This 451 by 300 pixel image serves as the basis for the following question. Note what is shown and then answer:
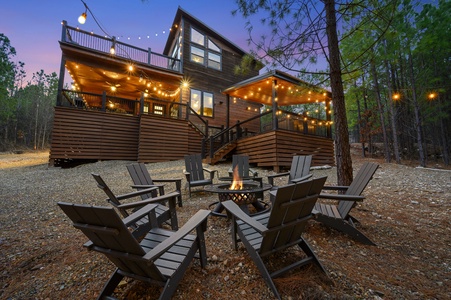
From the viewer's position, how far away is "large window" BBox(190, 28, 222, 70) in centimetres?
1384

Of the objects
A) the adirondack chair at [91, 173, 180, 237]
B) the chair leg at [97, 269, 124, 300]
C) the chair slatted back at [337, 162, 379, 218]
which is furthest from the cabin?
the chair leg at [97, 269, 124, 300]

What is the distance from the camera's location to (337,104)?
405 cm

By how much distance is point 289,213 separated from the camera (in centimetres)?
162

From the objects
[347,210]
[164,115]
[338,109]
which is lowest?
[347,210]

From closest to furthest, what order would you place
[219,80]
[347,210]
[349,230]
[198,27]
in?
[349,230], [347,210], [198,27], [219,80]

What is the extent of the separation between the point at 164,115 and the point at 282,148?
6632 mm

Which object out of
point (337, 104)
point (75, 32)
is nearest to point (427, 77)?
point (337, 104)

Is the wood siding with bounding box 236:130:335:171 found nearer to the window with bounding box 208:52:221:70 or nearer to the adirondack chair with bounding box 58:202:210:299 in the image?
the adirondack chair with bounding box 58:202:210:299

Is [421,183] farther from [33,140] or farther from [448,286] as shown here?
[33,140]

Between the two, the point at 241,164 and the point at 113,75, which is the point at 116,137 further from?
the point at 241,164

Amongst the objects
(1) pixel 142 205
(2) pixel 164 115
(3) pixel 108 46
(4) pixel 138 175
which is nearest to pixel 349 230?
(1) pixel 142 205

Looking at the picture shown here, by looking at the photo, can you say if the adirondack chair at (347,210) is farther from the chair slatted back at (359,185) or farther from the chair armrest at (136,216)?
the chair armrest at (136,216)

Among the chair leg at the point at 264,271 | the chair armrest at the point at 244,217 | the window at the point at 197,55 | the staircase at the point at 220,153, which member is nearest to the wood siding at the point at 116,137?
the staircase at the point at 220,153

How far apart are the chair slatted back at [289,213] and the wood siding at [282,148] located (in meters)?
6.57
